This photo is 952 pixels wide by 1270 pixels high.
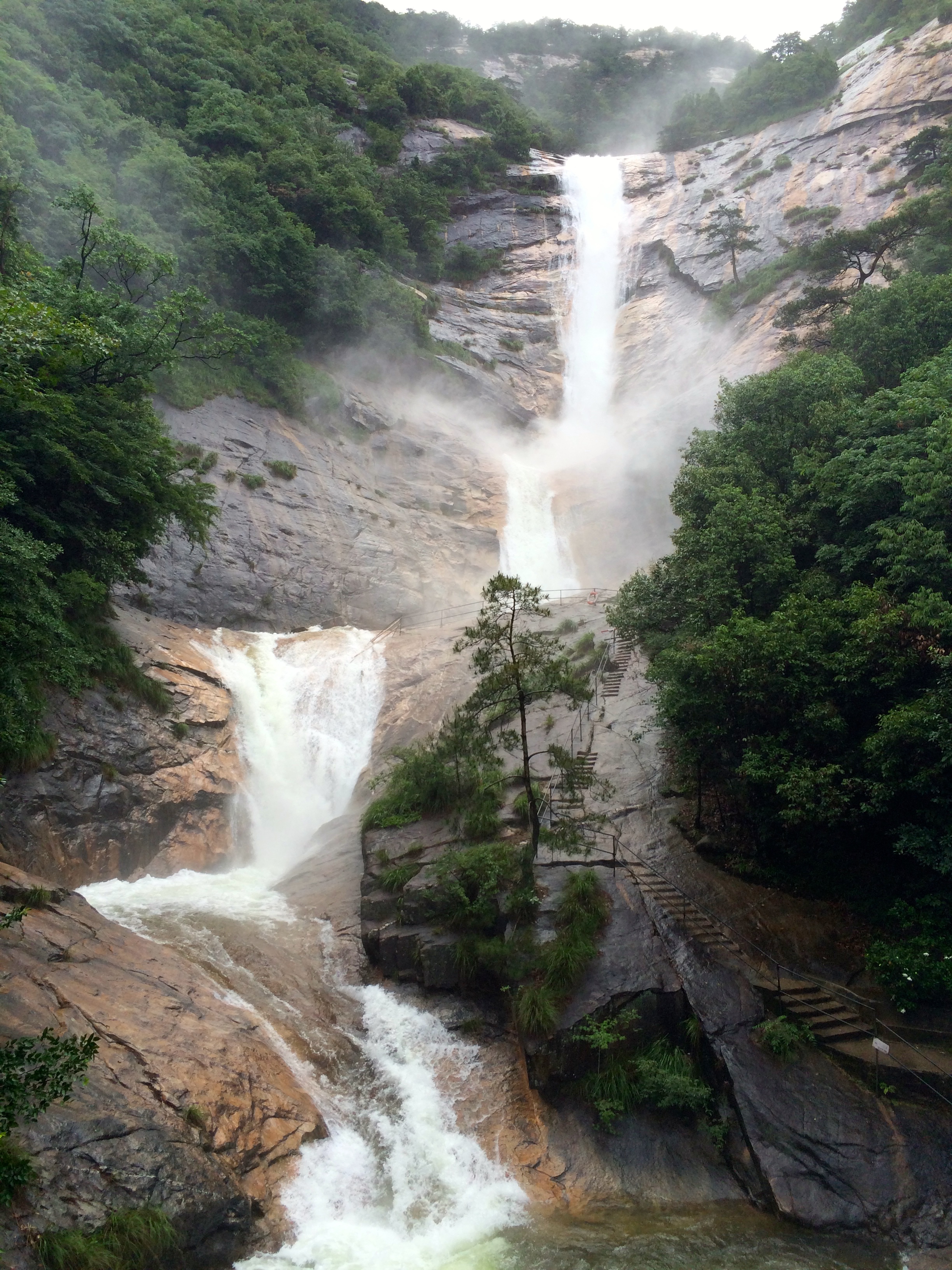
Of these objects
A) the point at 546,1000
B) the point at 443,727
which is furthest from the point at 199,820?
the point at 546,1000

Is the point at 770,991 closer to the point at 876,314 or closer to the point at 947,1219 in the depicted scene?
the point at 947,1219

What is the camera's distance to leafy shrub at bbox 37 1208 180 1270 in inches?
303

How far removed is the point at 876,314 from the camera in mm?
21172

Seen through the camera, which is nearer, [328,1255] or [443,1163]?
[328,1255]

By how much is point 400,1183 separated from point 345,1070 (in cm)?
227

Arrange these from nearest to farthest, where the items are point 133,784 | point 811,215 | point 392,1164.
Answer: point 392,1164, point 133,784, point 811,215

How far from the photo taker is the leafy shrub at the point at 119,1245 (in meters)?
7.70

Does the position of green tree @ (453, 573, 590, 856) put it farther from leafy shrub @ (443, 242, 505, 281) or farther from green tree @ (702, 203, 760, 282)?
leafy shrub @ (443, 242, 505, 281)

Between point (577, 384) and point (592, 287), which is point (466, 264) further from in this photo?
point (577, 384)

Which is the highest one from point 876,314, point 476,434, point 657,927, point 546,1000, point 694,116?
point 694,116

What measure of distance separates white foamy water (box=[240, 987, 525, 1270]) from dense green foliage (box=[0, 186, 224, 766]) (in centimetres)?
877

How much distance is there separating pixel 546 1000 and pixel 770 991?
13.0 ft

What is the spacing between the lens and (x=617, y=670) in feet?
79.6

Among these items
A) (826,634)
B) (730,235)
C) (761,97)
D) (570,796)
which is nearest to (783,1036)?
(570,796)
